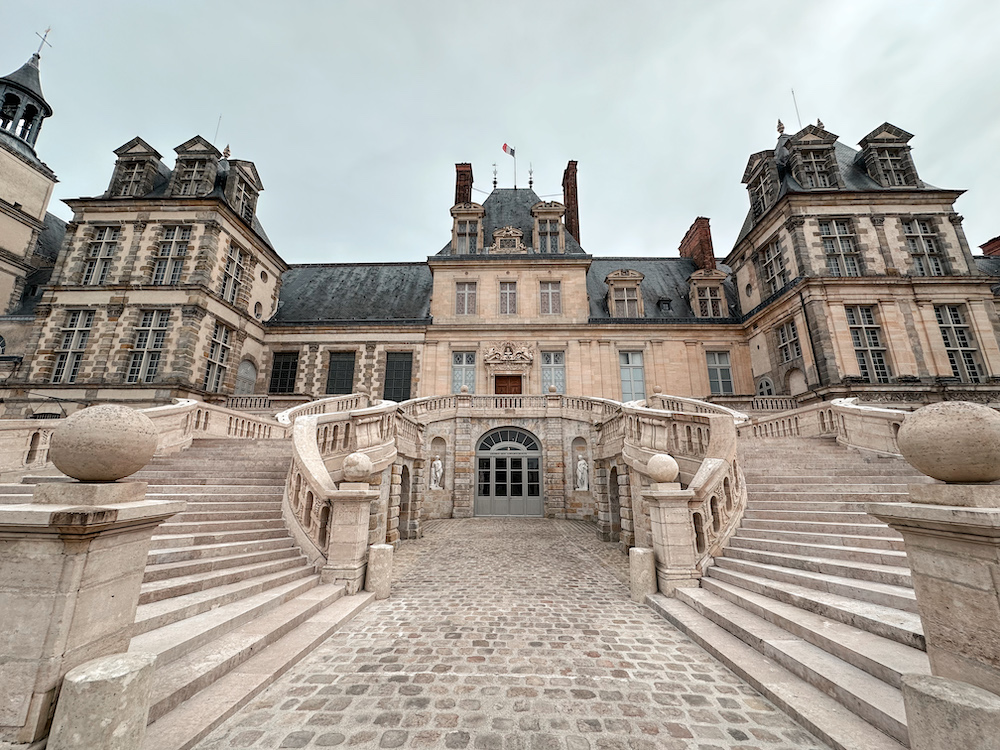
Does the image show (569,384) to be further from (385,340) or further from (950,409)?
(950,409)

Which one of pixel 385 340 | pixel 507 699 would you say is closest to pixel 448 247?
pixel 385 340

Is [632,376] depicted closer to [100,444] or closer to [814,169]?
[814,169]

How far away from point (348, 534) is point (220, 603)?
69.9 inches

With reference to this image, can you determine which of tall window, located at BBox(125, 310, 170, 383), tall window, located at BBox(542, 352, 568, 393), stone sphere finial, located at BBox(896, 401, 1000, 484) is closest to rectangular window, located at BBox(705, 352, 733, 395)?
tall window, located at BBox(542, 352, 568, 393)

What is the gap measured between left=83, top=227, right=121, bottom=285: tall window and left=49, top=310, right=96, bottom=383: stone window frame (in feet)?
5.50

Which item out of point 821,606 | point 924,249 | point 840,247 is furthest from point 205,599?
point 924,249

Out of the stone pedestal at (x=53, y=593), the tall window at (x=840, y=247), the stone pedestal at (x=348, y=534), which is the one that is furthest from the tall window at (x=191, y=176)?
the tall window at (x=840, y=247)

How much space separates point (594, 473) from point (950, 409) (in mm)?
11235

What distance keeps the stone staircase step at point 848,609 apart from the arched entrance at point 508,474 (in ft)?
33.2

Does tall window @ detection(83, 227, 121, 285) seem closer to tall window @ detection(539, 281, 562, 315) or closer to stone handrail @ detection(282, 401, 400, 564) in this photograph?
stone handrail @ detection(282, 401, 400, 564)

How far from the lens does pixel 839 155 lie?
19891 mm

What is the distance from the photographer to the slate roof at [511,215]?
22.0 meters

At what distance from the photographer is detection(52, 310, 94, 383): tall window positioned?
1625 centimetres

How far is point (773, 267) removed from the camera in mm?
18609
